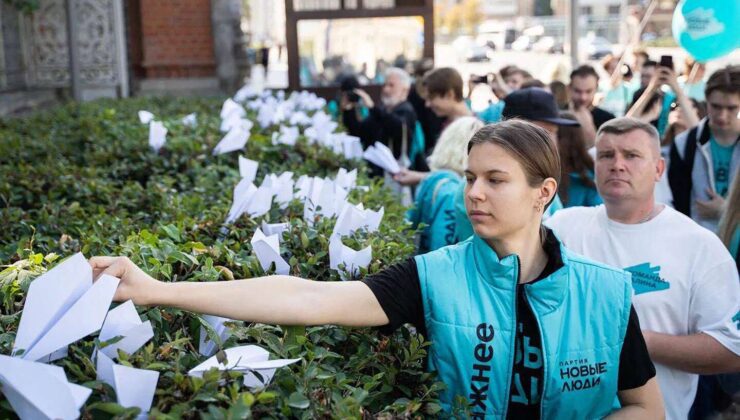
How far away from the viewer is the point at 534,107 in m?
4.73

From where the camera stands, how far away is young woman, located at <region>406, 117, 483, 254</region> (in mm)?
4633

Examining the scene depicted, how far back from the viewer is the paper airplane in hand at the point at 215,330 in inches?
86.7

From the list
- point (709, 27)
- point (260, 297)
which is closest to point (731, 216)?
point (260, 297)

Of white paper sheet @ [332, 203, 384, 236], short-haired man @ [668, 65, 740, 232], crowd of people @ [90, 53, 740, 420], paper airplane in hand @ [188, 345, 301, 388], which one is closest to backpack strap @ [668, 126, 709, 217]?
short-haired man @ [668, 65, 740, 232]

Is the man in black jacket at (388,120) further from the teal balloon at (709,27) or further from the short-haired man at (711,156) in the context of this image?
the short-haired man at (711,156)

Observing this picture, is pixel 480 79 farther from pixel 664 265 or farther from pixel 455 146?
pixel 664 265

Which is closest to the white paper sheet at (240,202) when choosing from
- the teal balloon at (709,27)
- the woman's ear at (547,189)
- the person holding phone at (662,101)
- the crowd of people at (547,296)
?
the crowd of people at (547,296)

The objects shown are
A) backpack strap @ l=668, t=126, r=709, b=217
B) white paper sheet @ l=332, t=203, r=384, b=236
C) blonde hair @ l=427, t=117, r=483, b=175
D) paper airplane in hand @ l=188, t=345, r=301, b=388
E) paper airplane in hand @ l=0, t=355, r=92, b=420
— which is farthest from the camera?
backpack strap @ l=668, t=126, r=709, b=217

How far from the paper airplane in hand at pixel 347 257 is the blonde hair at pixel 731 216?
211 cm

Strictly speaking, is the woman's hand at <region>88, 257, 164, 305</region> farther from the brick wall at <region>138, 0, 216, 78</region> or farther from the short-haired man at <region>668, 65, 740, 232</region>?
the brick wall at <region>138, 0, 216, 78</region>

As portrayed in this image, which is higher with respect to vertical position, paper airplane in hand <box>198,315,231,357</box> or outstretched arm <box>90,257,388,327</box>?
outstretched arm <box>90,257,388,327</box>

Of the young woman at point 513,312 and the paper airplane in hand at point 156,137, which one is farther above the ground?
the paper airplane in hand at point 156,137

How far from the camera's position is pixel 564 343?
96.1 inches

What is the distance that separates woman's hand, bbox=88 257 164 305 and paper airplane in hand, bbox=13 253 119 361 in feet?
0.48
